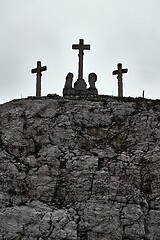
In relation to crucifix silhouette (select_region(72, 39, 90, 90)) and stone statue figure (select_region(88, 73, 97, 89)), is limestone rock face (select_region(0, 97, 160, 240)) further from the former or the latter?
crucifix silhouette (select_region(72, 39, 90, 90))

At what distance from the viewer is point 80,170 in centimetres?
2458

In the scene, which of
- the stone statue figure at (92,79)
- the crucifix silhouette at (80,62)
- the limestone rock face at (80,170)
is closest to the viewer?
the limestone rock face at (80,170)

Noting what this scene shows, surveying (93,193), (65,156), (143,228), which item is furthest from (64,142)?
(143,228)

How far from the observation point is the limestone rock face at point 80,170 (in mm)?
22875

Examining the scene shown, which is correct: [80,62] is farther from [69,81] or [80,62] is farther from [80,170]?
[80,170]

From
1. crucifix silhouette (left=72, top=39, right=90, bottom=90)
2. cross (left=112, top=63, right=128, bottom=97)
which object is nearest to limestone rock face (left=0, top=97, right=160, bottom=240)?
cross (left=112, top=63, right=128, bottom=97)

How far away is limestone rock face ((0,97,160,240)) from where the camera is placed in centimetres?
2288

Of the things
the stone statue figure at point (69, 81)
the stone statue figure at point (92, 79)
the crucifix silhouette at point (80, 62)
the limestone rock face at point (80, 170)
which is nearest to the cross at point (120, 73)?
the stone statue figure at point (92, 79)

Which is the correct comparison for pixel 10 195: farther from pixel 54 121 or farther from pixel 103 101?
pixel 103 101

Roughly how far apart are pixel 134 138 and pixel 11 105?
7232 mm

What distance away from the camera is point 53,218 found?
22.9m

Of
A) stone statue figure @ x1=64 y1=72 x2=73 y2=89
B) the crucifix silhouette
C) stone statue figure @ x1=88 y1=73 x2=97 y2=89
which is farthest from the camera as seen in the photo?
stone statue figure @ x1=88 y1=73 x2=97 y2=89

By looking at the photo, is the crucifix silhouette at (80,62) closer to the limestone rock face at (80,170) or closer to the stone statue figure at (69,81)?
the stone statue figure at (69,81)

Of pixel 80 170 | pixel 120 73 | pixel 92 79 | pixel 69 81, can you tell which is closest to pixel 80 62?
pixel 92 79
